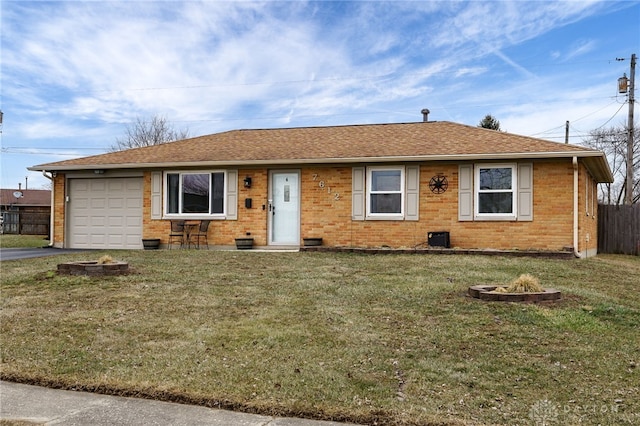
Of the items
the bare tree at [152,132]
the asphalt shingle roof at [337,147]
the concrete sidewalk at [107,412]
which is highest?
the bare tree at [152,132]

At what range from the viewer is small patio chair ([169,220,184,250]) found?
49.0 ft

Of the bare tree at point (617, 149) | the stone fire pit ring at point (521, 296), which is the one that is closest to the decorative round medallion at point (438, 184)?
the stone fire pit ring at point (521, 296)

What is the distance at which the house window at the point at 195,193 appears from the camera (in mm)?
14898

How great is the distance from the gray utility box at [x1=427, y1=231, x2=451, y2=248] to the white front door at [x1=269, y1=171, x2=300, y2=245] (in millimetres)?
3650

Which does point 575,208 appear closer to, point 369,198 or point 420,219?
point 420,219

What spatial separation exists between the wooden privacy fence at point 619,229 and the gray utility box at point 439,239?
8014mm

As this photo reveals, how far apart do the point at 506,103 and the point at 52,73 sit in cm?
2185

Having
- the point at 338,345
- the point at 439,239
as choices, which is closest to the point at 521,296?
the point at 338,345

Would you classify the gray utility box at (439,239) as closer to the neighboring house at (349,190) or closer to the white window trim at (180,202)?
the neighboring house at (349,190)

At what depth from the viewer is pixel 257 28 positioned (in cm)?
1491

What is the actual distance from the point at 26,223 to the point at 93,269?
867 inches

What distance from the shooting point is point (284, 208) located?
14.5m

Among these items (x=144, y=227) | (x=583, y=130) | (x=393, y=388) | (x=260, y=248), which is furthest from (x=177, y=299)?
(x=583, y=130)

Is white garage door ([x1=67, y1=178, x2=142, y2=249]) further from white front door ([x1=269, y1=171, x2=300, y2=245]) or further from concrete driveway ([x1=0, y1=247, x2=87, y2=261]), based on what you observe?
white front door ([x1=269, y1=171, x2=300, y2=245])
